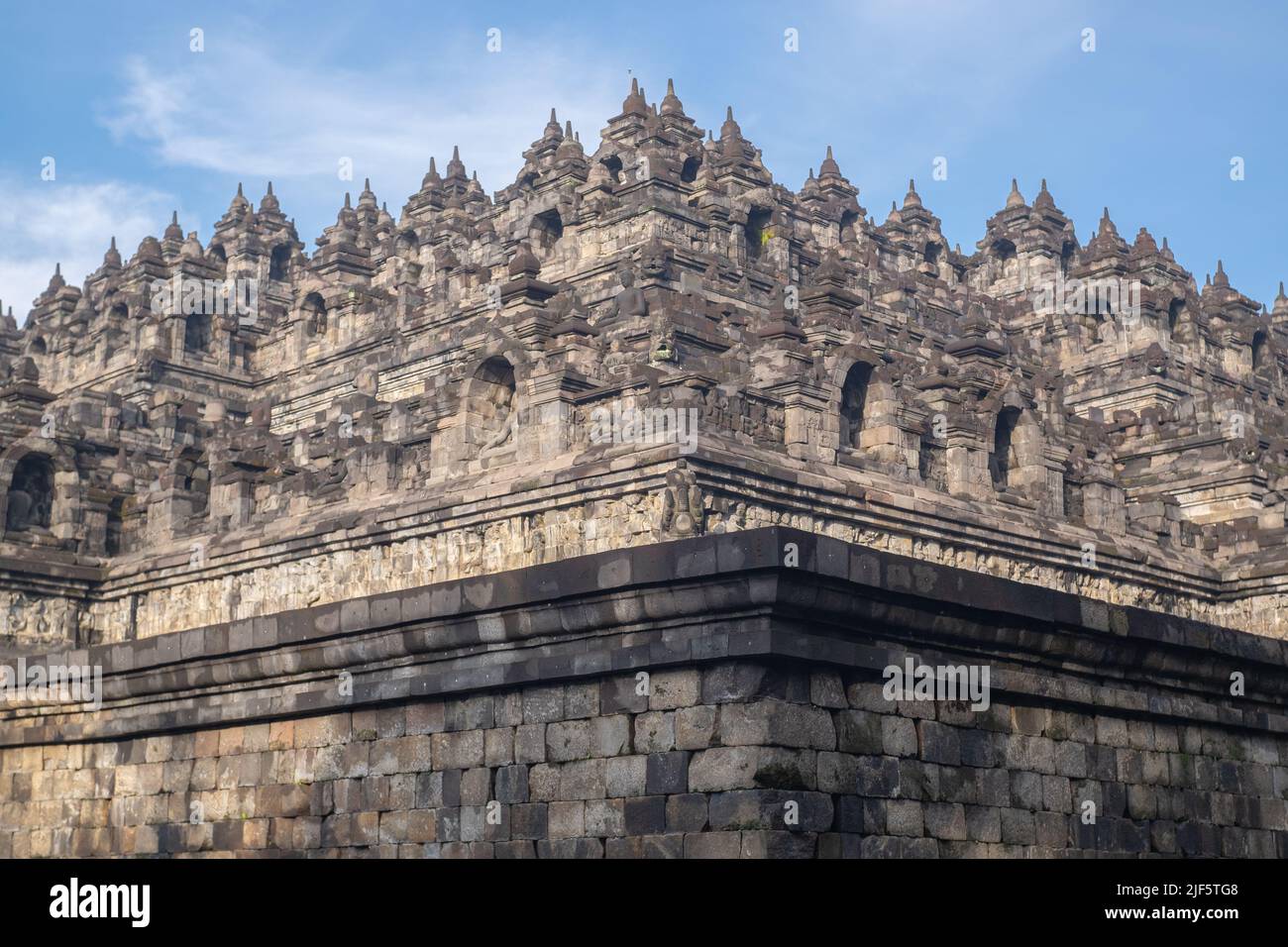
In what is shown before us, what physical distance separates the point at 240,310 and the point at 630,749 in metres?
42.8

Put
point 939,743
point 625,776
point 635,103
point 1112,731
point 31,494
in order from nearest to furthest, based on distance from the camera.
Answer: point 625,776 < point 939,743 < point 1112,731 < point 31,494 < point 635,103

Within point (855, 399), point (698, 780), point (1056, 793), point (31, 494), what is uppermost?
point (855, 399)

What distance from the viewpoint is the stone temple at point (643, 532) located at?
529 inches

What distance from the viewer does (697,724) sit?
1305cm

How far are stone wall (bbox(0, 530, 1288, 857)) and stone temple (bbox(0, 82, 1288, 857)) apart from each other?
0.03 m

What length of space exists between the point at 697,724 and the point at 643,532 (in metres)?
16.1

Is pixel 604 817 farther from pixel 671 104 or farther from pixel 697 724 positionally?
pixel 671 104

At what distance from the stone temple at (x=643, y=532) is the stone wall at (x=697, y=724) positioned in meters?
0.03

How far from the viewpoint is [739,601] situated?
506 inches

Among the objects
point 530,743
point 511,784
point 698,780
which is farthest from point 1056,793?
point 511,784

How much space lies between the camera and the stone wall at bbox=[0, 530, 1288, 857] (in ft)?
42.4

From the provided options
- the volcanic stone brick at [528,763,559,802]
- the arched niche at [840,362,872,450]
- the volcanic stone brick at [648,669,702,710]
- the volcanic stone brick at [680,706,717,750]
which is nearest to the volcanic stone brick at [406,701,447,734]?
the volcanic stone brick at [528,763,559,802]
